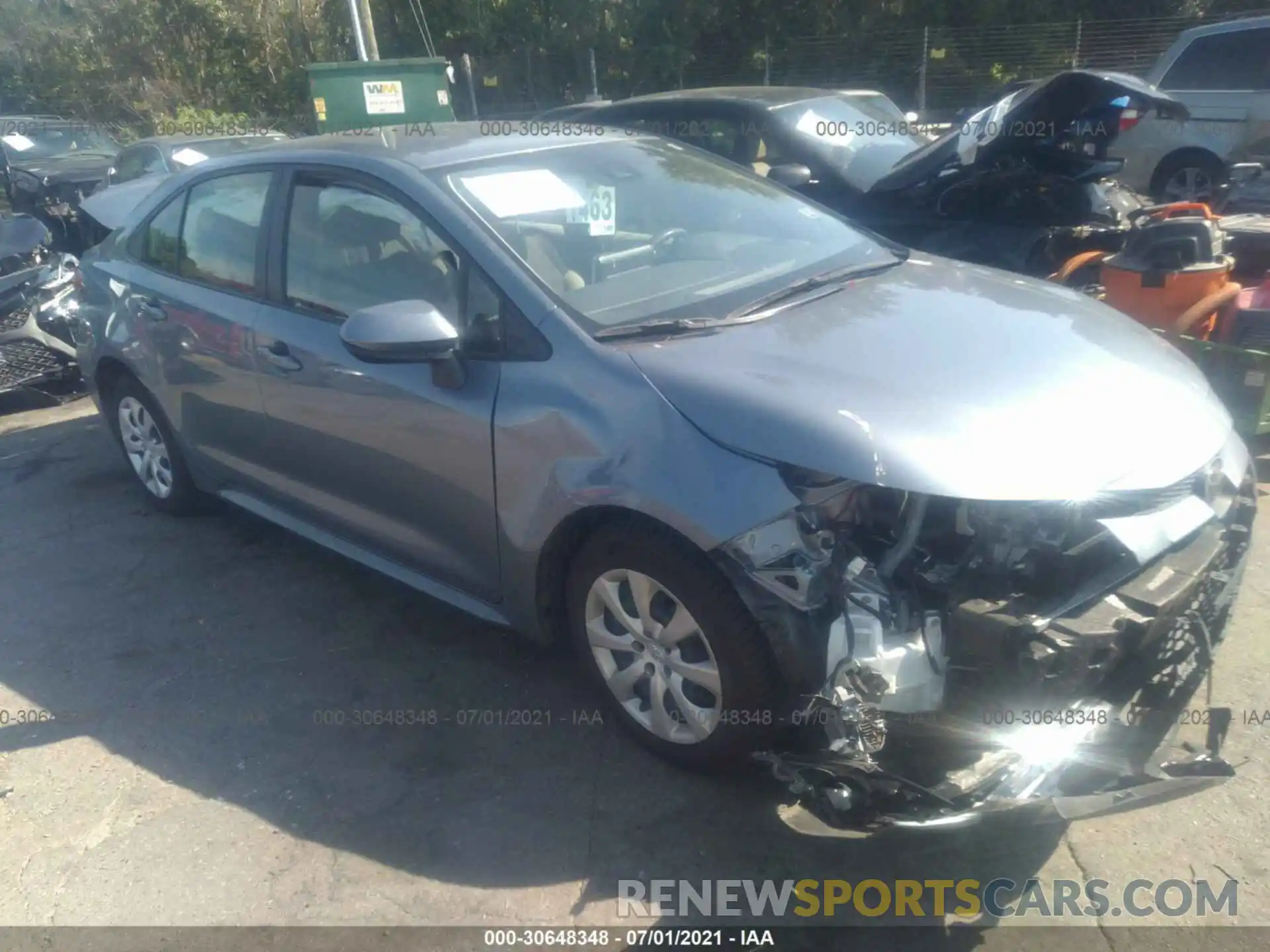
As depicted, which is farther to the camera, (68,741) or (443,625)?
(443,625)

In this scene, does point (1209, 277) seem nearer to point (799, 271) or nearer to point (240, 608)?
point (799, 271)

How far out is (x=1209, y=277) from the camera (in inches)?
200

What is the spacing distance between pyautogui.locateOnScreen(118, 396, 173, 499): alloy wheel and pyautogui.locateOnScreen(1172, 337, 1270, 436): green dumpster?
4795 mm

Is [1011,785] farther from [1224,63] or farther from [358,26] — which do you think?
[358,26]

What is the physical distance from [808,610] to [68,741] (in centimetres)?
255

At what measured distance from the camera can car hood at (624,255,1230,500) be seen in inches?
100

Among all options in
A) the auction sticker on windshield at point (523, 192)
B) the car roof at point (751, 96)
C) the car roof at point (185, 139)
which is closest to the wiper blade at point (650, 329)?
the auction sticker on windshield at point (523, 192)

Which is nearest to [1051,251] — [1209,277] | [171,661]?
[1209,277]

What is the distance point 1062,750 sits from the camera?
2.51m

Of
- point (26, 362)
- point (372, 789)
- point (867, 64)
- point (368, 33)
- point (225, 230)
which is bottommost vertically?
point (372, 789)

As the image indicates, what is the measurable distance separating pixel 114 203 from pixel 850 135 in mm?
5569

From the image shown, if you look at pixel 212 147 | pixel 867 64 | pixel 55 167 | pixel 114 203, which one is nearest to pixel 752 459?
pixel 114 203

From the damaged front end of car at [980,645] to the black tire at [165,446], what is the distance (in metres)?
3.24

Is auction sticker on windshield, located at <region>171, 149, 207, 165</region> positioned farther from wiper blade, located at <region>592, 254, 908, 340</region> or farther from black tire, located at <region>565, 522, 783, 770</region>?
black tire, located at <region>565, 522, 783, 770</region>
